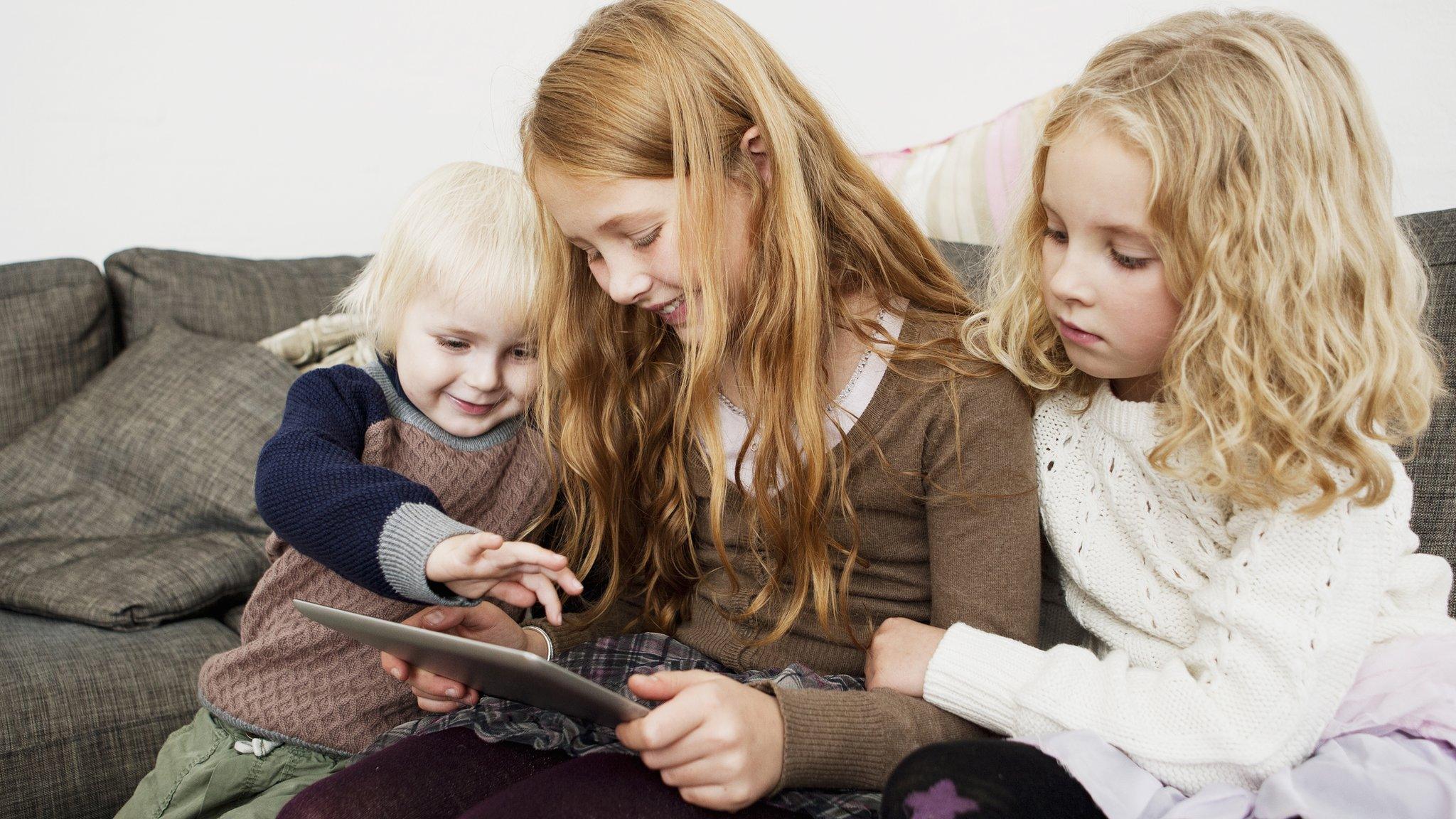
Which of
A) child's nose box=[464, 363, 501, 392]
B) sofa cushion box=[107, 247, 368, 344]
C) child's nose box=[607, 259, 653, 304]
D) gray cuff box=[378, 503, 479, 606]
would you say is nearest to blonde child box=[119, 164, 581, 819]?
child's nose box=[464, 363, 501, 392]

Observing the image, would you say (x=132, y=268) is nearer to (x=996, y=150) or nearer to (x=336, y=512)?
(x=336, y=512)

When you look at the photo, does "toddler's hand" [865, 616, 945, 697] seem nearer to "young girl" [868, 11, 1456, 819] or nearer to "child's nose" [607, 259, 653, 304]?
"young girl" [868, 11, 1456, 819]

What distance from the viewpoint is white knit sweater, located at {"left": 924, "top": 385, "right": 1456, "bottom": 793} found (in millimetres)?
830

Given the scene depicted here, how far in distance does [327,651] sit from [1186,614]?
0.88 metres

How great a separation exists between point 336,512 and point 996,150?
1.05 meters

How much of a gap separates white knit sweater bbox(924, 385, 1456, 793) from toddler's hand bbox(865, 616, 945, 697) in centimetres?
2

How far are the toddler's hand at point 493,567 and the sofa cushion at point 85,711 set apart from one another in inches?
28.6

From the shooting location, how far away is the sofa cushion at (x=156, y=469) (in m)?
1.75

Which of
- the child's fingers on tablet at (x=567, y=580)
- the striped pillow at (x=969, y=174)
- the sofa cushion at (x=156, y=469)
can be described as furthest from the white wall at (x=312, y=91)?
the child's fingers on tablet at (x=567, y=580)

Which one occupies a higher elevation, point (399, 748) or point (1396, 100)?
point (1396, 100)

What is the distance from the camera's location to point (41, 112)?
2188 mm

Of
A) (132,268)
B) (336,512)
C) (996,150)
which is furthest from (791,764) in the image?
(132,268)

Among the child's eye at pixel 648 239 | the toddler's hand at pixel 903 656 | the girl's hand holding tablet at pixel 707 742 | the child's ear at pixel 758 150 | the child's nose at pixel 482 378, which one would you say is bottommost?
the toddler's hand at pixel 903 656

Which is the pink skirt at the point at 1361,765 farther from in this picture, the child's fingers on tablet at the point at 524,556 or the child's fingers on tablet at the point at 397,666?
the child's fingers on tablet at the point at 397,666
